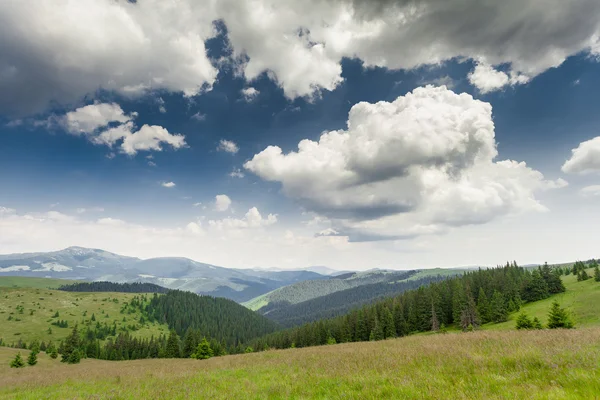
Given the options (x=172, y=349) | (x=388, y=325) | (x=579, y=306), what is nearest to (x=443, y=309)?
(x=388, y=325)

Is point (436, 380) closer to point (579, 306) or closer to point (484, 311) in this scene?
point (579, 306)

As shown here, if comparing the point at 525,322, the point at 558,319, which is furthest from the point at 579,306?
the point at 558,319

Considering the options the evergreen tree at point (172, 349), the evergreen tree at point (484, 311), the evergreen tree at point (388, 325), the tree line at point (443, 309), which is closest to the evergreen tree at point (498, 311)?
the tree line at point (443, 309)

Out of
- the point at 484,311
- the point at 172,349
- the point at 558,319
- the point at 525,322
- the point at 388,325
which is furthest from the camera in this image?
the point at 172,349

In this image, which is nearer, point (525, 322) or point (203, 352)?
point (525, 322)

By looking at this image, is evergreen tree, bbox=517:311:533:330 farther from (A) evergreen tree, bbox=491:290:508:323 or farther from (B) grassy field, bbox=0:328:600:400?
(B) grassy field, bbox=0:328:600:400

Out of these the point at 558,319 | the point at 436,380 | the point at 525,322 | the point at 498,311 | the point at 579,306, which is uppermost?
the point at 436,380

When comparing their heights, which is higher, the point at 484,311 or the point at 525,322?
the point at 525,322

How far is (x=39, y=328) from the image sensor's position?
18400cm

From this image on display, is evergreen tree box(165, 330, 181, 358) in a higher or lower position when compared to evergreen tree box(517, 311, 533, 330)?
lower

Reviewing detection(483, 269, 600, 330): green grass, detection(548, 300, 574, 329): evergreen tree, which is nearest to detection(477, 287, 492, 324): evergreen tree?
detection(483, 269, 600, 330): green grass

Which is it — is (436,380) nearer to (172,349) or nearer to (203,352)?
(203,352)

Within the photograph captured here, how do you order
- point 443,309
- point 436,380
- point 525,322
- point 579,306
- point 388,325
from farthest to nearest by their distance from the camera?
point 443,309
point 388,325
point 579,306
point 525,322
point 436,380

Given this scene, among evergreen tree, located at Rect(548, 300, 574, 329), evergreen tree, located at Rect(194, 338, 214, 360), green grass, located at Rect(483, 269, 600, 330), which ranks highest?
evergreen tree, located at Rect(548, 300, 574, 329)
